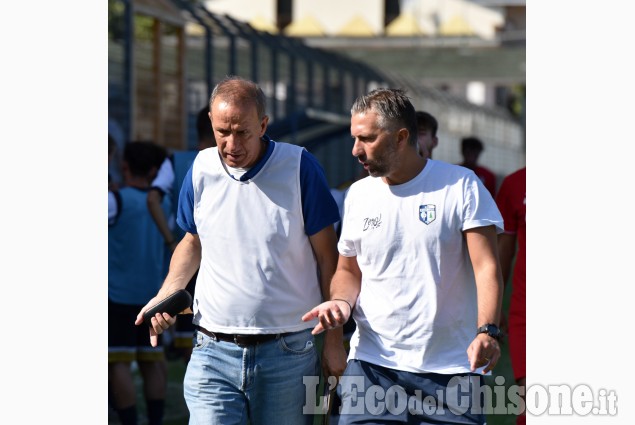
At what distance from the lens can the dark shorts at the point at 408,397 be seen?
441cm

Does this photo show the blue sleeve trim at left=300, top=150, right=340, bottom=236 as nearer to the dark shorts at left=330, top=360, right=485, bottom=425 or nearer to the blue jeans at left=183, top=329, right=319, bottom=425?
the blue jeans at left=183, top=329, right=319, bottom=425

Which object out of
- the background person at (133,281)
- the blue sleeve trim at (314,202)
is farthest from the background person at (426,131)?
the blue sleeve trim at (314,202)

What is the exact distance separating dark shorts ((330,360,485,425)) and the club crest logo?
556mm

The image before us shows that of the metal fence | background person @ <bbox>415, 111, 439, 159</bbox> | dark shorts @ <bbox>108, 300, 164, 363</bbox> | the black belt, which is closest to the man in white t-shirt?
the black belt

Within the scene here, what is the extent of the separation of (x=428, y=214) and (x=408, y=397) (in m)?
0.67

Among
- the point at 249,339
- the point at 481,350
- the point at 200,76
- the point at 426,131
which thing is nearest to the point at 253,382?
the point at 249,339

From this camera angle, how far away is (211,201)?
4723mm

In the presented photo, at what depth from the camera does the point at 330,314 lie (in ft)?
14.2

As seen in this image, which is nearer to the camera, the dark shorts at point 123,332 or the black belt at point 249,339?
the black belt at point 249,339

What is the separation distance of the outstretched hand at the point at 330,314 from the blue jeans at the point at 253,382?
27cm

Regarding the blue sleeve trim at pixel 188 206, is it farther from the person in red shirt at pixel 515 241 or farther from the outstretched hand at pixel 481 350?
the person in red shirt at pixel 515 241
